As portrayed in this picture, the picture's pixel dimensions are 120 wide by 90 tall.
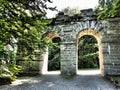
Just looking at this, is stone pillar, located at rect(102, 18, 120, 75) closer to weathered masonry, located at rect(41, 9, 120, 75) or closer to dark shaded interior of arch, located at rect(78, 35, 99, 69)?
weathered masonry, located at rect(41, 9, 120, 75)

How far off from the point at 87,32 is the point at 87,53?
9805mm

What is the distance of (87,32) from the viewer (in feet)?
35.6

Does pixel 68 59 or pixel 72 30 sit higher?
pixel 72 30

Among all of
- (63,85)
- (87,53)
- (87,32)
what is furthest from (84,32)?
(87,53)

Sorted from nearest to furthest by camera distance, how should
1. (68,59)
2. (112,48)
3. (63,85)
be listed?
(63,85) < (112,48) < (68,59)

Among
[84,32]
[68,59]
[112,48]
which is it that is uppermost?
[84,32]

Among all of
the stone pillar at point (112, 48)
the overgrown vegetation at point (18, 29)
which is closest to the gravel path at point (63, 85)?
the stone pillar at point (112, 48)

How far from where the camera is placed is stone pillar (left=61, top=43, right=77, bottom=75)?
32.5 feet

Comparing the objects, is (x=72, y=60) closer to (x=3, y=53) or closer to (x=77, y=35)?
(x=77, y=35)

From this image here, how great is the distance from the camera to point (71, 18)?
34.8ft

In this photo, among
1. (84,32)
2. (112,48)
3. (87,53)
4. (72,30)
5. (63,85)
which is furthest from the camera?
(87,53)

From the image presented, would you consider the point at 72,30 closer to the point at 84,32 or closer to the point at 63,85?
the point at 84,32

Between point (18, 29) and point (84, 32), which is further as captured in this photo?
point (84, 32)

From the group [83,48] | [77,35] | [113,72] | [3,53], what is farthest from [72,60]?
[83,48]
